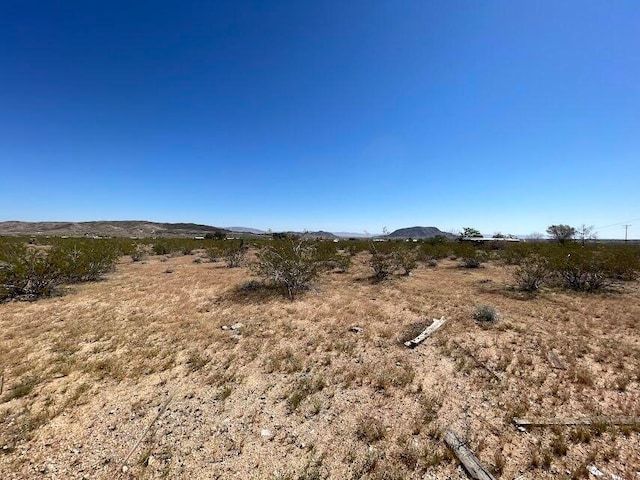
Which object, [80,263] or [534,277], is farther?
[80,263]

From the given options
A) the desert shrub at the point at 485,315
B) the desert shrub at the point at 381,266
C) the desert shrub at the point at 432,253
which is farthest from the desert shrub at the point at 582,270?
the desert shrub at the point at 432,253

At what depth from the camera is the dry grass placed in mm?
3631

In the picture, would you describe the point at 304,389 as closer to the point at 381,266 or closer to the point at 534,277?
the point at 381,266

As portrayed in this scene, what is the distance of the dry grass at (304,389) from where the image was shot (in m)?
3.63

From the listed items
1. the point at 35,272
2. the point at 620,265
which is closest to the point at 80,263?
the point at 35,272

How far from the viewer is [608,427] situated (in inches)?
162

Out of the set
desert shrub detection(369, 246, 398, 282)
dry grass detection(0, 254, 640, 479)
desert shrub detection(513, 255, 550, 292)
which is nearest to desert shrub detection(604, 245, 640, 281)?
desert shrub detection(513, 255, 550, 292)

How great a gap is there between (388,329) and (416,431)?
4212 mm

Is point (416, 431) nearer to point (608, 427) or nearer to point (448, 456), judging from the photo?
point (448, 456)

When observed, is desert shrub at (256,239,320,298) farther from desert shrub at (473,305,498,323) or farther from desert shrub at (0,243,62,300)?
desert shrub at (0,243,62,300)

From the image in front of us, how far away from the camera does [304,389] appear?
5.20 m

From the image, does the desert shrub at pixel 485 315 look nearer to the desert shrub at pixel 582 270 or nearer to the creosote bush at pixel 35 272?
the desert shrub at pixel 582 270

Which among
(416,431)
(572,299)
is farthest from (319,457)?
(572,299)

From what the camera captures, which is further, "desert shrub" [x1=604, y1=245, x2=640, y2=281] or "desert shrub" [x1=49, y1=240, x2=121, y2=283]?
"desert shrub" [x1=604, y1=245, x2=640, y2=281]
